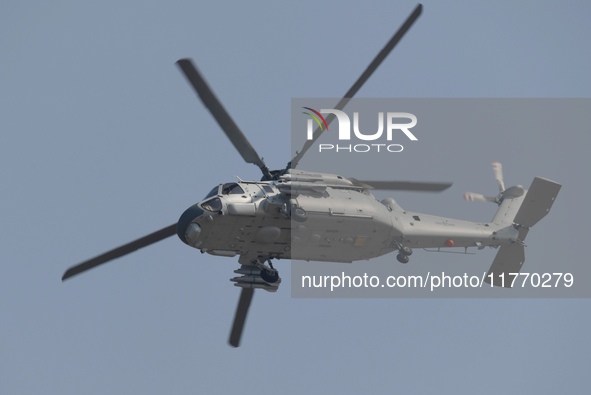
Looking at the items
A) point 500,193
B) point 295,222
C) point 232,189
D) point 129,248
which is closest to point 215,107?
point 232,189

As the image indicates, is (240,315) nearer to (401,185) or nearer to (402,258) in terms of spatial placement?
(402,258)

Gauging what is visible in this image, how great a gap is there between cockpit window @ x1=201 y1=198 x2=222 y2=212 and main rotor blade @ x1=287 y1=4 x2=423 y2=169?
3184 millimetres

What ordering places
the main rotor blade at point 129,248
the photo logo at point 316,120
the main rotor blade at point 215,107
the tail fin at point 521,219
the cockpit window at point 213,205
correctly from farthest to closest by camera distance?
the tail fin at point 521,219
the main rotor blade at point 129,248
the photo logo at point 316,120
the cockpit window at point 213,205
the main rotor blade at point 215,107

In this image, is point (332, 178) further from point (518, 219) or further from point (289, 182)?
point (518, 219)

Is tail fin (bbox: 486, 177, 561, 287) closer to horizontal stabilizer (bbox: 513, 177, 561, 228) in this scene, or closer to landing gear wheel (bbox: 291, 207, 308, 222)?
horizontal stabilizer (bbox: 513, 177, 561, 228)

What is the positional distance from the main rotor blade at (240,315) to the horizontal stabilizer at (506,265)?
871 centimetres

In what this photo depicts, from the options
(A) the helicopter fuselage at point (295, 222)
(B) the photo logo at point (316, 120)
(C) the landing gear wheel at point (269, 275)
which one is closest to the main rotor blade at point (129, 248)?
(A) the helicopter fuselage at point (295, 222)

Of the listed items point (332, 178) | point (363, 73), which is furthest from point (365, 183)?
point (363, 73)

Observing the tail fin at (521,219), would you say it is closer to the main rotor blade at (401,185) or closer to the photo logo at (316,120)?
the main rotor blade at (401,185)

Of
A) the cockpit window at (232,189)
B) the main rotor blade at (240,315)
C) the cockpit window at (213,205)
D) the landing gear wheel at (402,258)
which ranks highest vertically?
the cockpit window at (232,189)

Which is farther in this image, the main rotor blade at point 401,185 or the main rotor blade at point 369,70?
the main rotor blade at point 401,185

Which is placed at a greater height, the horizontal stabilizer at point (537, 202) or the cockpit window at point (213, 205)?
the horizontal stabilizer at point (537, 202)

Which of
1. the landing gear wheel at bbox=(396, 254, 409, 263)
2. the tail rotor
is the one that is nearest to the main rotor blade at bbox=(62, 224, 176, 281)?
the landing gear wheel at bbox=(396, 254, 409, 263)

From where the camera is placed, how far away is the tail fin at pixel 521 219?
129 feet
